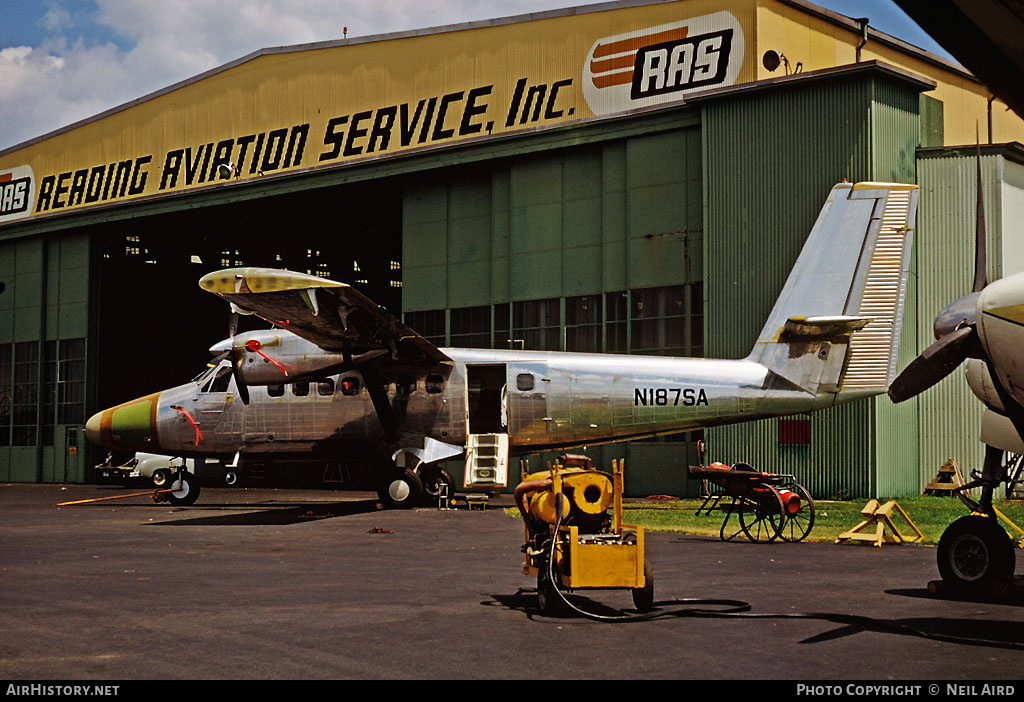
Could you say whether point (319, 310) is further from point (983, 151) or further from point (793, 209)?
point (983, 151)

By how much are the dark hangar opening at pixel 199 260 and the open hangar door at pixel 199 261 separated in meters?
0.05

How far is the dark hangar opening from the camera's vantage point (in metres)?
45.9

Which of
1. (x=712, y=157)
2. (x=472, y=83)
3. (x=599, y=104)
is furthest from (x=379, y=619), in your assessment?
(x=472, y=83)

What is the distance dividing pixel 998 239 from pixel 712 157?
28.1 feet

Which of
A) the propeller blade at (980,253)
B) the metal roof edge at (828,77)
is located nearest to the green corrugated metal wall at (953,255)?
the metal roof edge at (828,77)

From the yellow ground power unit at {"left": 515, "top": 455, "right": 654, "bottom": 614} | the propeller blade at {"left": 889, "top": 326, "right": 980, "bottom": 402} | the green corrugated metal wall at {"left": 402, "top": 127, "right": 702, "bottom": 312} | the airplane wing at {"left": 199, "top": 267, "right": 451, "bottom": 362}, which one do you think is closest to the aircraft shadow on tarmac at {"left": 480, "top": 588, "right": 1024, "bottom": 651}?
the yellow ground power unit at {"left": 515, "top": 455, "right": 654, "bottom": 614}

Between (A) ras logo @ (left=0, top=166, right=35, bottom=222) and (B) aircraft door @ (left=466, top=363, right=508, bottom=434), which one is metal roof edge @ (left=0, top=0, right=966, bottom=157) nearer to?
(A) ras logo @ (left=0, top=166, right=35, bottom=222)

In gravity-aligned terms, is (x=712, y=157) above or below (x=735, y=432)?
above

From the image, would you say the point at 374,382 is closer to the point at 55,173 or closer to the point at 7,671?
the point at 7,671

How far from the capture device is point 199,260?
57.6 meters

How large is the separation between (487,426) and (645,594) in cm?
1604

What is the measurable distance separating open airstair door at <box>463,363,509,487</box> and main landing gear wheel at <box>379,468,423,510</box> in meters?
1.72

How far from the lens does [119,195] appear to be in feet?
157

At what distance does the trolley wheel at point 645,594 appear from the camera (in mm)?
10328
